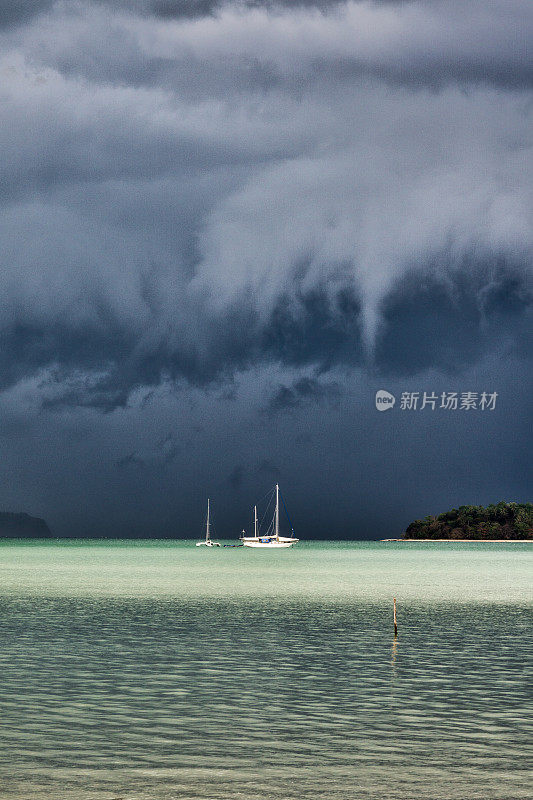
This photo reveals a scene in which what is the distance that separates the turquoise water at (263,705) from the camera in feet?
87.7

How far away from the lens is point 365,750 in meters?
30.5

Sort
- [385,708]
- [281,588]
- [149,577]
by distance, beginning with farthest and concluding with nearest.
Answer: [149,577], [281,588], [385,708]

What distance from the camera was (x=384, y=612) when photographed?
268 feet

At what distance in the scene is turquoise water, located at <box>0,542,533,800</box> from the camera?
26719mm

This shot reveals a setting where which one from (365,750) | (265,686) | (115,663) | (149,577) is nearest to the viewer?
(365,750)

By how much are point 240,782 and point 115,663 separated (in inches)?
952

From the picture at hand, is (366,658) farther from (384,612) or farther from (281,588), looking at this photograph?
(281,588)

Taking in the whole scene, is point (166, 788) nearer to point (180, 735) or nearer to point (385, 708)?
point (180, 735)

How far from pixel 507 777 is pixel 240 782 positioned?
7.27 metres

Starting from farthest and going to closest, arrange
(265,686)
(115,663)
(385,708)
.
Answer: (115,663), (265,686), (385,708)

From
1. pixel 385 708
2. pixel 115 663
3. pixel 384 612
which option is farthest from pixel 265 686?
pixel 384 612

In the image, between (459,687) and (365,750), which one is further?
(459,687)

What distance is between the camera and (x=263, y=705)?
37.9 meters

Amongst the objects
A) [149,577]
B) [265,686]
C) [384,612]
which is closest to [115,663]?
[265,686]
